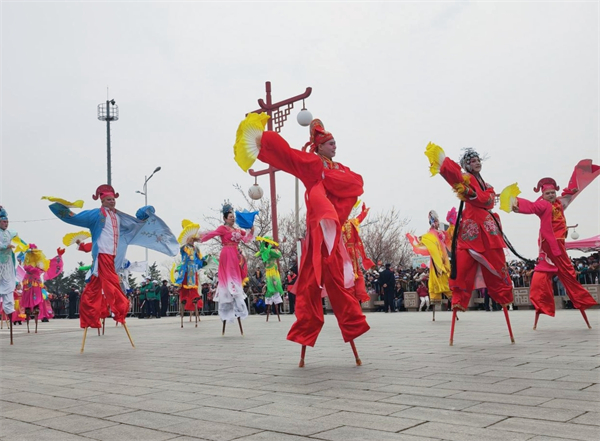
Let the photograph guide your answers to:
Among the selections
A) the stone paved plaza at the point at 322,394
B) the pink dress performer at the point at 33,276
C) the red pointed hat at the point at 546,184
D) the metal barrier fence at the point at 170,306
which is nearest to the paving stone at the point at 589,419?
the stone paved plaza at the point at 322,394

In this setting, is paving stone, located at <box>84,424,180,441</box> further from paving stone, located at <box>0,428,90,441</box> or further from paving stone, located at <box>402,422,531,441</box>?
paving stone, located at <box>402,422,531,441</box>

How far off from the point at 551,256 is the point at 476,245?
2208mm

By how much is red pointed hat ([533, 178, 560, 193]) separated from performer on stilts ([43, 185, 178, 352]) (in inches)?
235

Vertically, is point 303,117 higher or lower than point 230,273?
higher

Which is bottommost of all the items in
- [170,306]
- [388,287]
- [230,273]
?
[170,306]

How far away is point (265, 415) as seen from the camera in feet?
11.9

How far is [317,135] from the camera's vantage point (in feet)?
20.3

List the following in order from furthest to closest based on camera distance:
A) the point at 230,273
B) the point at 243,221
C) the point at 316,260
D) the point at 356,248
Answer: the point at 356,248 < the point at 243,221 < the point at 230,273 < the point at 316,260

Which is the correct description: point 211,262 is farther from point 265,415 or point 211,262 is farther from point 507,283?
point 265,415

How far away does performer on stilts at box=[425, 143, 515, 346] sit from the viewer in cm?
714

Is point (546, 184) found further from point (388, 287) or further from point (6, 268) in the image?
point (388, 287)

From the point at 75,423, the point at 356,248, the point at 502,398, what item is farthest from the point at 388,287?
the point at 75,423

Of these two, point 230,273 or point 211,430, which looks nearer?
point 211,430

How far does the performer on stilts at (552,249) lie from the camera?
8609 millimetres
